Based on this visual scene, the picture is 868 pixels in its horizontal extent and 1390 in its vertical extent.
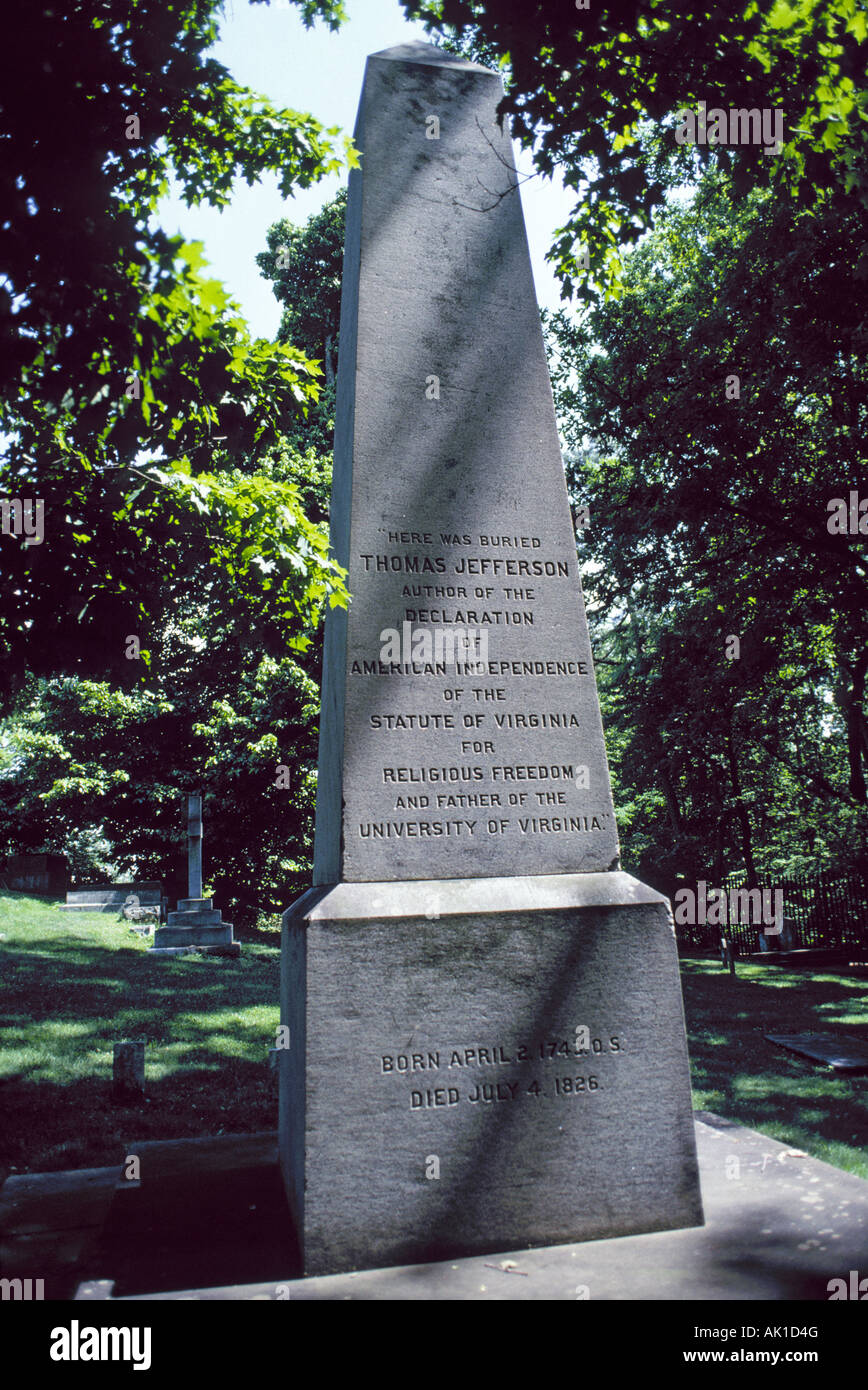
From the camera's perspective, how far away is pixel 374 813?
12.2 feet

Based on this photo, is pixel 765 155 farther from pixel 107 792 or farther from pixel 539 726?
pixel 107 792

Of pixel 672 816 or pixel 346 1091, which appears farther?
pixel 672 816

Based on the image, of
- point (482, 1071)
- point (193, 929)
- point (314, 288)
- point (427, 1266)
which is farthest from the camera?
point (314, 288)

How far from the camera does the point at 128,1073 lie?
720 centimetres

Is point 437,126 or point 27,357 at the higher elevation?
point 437,126

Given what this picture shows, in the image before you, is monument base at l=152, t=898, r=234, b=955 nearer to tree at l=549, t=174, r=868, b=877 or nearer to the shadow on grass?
Result: the shadow on grass

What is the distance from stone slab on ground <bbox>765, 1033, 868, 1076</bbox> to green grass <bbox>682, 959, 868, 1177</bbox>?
110 millimetres

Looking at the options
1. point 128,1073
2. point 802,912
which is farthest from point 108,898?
point 802,912

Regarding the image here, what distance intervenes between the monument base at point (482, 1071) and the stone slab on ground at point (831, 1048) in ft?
20.2

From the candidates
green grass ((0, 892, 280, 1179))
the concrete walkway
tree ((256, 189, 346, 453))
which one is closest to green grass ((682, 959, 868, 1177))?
the concrete walkway

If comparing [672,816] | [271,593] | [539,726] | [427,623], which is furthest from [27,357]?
[672,816]

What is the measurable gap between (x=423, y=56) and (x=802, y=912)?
21.2m

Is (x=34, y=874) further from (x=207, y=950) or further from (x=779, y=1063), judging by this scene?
(x=779, y=1063)

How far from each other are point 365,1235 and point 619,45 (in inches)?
219
